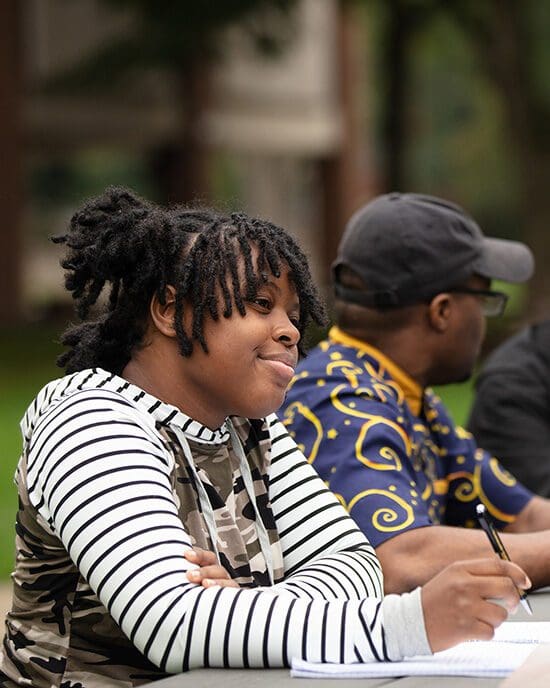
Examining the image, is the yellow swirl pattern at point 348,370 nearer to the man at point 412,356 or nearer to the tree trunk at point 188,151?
the man at point 412,356

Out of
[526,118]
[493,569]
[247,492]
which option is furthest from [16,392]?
[493,569]

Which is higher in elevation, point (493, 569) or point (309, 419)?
point (493, 569)

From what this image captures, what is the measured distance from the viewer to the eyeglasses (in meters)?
3.72

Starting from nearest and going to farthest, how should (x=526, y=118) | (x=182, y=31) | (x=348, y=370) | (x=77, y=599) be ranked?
(x=77, y=599) → (x=348, y=370) → (x=526, y=118) → (x=182, y=31)

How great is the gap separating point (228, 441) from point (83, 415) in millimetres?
384

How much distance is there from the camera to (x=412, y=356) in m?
3.70

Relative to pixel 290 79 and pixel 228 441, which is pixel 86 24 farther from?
pixel 228 441

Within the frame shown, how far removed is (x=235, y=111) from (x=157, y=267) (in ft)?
76.7

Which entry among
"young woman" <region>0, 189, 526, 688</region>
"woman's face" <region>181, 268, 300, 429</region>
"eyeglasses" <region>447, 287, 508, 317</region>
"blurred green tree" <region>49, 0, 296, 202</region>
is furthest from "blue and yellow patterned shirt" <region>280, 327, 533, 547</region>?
"blurred green tree" <region>49, 0, 296, 202</region>

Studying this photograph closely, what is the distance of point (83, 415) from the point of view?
230cm

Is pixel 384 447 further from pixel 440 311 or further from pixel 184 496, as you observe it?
pixel 184 496

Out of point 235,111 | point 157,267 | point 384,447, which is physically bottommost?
point 235,111

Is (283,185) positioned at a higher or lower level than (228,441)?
lower

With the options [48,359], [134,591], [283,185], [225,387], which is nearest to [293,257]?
[225,387]
